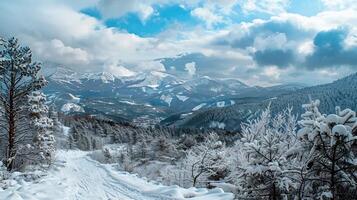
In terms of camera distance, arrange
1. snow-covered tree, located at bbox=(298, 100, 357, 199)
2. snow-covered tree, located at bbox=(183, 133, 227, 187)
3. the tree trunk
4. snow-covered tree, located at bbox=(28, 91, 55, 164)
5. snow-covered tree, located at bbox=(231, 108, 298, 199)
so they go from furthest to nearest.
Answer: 1. snow-covered tree, located at bbox=(28, 91, 55, 164)
2. snow-covered tree, located at bbox=(183, 133, 227, 187)
3. the tree trunk
4. snow-covered tree, located at bbox=(231, 108, 298, 199)
5. snow-covered tree, located at bbox=(298, 100, 357, 199)

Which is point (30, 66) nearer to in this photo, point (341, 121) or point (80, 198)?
point (80, 198)

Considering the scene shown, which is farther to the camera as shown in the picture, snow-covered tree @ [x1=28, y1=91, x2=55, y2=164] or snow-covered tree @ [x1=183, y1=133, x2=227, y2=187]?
snow-covered tree @ [x1=28, y1=91, x2=55, y2=164]

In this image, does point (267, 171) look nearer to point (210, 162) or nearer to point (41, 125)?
point (210, 162)

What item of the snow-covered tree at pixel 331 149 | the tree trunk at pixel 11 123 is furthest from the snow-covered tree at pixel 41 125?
the snow-covered tree at pixel 331 149

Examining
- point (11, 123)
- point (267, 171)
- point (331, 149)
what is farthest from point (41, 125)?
point (331, 149)

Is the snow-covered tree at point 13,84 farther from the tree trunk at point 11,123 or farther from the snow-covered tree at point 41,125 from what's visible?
the snow-covered tree at point 41,125

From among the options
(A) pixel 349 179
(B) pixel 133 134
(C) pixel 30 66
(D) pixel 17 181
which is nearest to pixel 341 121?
(A) pixel 349 179

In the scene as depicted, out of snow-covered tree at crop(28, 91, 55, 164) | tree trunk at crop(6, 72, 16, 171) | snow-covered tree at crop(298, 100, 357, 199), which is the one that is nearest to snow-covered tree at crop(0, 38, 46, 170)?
tree trunk at crop(6, 72, 16, 171)

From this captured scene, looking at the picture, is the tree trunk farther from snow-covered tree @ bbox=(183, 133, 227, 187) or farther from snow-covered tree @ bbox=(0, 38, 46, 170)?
snow-covered tree @ bbox=(183, 133, 227, 187)

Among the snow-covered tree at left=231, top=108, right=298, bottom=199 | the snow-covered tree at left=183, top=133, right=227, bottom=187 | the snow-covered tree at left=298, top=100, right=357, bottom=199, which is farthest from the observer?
the snow-covered tree at left=183, top=133, right=227, bottom=187
